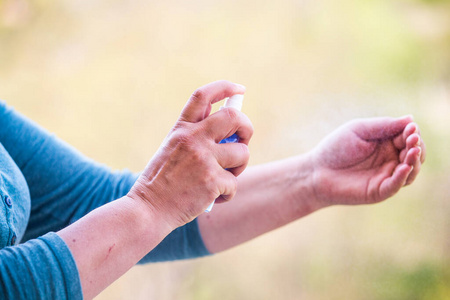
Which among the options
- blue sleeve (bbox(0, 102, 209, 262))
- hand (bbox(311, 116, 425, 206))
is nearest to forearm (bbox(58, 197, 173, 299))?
blue sleeve (bbox(0, 102, 209, 262))

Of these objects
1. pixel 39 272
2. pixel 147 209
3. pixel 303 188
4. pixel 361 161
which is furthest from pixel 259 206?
pixel 39 272

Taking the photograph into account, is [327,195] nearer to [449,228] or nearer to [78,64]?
[449,228]

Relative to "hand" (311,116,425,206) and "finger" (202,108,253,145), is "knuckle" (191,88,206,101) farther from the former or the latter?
"hand" (311,116,425,206)

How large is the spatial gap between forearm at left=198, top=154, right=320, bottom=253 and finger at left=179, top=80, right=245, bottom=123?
275 mm

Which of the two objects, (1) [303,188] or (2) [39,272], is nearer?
(2) [39,272]

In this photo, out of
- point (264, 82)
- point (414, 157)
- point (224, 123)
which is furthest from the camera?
point (264, 82)

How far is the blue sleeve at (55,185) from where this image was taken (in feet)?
2.45

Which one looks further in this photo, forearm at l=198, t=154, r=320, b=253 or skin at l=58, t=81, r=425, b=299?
forearm at l=198, t=154, r=320, b=253

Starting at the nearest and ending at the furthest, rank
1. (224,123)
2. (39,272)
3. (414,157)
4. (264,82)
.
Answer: (39,272) < (224,123) < (414,157) < (264,82)

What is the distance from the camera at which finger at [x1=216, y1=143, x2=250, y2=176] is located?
544 millimetres

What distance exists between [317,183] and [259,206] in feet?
0.40

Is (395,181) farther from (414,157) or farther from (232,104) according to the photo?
(232,104)

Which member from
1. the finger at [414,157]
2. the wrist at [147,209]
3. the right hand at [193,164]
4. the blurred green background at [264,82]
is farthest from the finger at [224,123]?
the blurred green background at [264,82]

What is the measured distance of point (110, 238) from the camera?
488 mm
